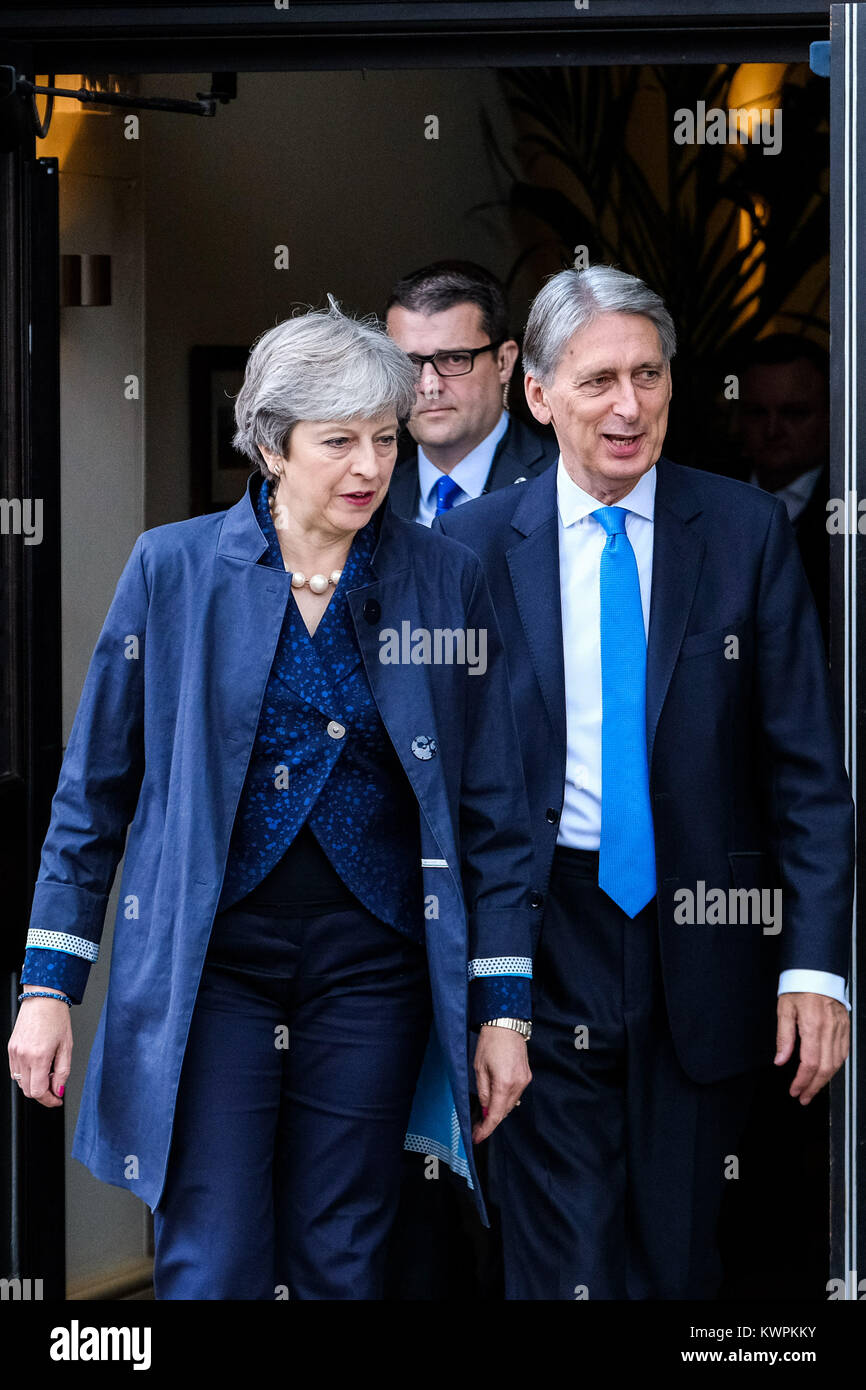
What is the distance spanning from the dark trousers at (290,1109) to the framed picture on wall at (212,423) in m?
2.14

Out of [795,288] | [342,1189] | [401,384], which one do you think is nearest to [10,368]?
[401,384]

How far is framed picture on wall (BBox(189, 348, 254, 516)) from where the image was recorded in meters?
4.68

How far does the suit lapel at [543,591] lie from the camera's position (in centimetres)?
315

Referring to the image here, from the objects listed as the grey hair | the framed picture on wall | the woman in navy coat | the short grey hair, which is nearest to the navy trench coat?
the woman in navy coat

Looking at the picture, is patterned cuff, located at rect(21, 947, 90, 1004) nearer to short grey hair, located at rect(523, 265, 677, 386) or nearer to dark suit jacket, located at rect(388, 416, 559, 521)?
short grey hair, located at rect(523, 265, 677, 386)

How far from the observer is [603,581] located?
319cm

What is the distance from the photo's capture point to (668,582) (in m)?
3.16

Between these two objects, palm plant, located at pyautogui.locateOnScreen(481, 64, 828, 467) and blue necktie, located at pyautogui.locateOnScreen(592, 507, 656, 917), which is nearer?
blue necktie, located at pyautogui.locateOnScreen(592, 507, 656, 917)

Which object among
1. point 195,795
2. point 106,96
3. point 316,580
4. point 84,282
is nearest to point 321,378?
point 316,580

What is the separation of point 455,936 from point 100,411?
203 centimetres

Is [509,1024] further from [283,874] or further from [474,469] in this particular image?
[474,469]

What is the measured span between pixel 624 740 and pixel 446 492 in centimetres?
110

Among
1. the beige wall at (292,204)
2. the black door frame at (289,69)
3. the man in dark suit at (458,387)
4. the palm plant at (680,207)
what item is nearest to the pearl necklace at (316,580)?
the black door frame at (289,69)

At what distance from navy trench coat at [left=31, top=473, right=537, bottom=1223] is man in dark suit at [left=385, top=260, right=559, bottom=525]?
1.17 m
